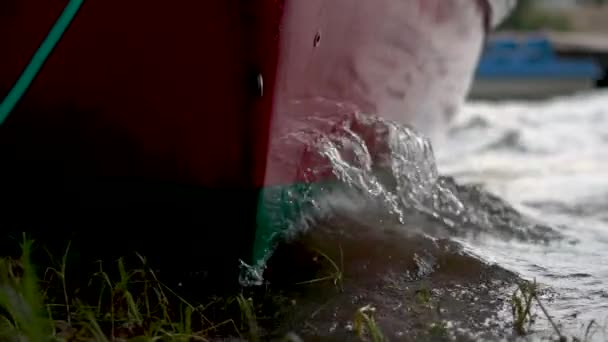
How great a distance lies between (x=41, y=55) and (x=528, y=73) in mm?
10464

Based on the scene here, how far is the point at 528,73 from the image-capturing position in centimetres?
1166

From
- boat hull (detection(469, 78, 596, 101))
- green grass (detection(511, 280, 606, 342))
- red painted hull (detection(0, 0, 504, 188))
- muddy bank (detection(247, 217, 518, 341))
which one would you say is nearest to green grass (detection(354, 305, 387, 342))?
muddy bank (detection(247, 217, 518, 341))

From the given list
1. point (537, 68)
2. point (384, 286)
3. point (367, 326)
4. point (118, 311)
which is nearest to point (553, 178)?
point (384, 286)

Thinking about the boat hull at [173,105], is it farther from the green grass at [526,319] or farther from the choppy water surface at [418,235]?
the green grass at [526,319]

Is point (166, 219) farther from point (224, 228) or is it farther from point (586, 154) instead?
point (586, 154)

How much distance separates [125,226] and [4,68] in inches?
24.4

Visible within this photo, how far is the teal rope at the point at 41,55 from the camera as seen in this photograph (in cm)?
209

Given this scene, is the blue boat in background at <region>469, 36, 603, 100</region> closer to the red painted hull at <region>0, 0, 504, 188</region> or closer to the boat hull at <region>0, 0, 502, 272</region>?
the boat hull at <region>0, 0, 502, 272</region>

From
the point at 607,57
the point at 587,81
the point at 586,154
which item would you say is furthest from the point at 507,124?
the point at 607,57

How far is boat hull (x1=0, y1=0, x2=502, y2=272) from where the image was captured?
80.6 inches

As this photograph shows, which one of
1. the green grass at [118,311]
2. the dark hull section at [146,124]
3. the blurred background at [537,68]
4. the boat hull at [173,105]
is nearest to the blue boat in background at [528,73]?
the blurred background at [537,68]

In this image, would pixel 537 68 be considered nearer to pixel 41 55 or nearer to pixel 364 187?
pixel 364 187

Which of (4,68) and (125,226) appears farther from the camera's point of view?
(125,226)

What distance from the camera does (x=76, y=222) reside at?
2594 millimetres
